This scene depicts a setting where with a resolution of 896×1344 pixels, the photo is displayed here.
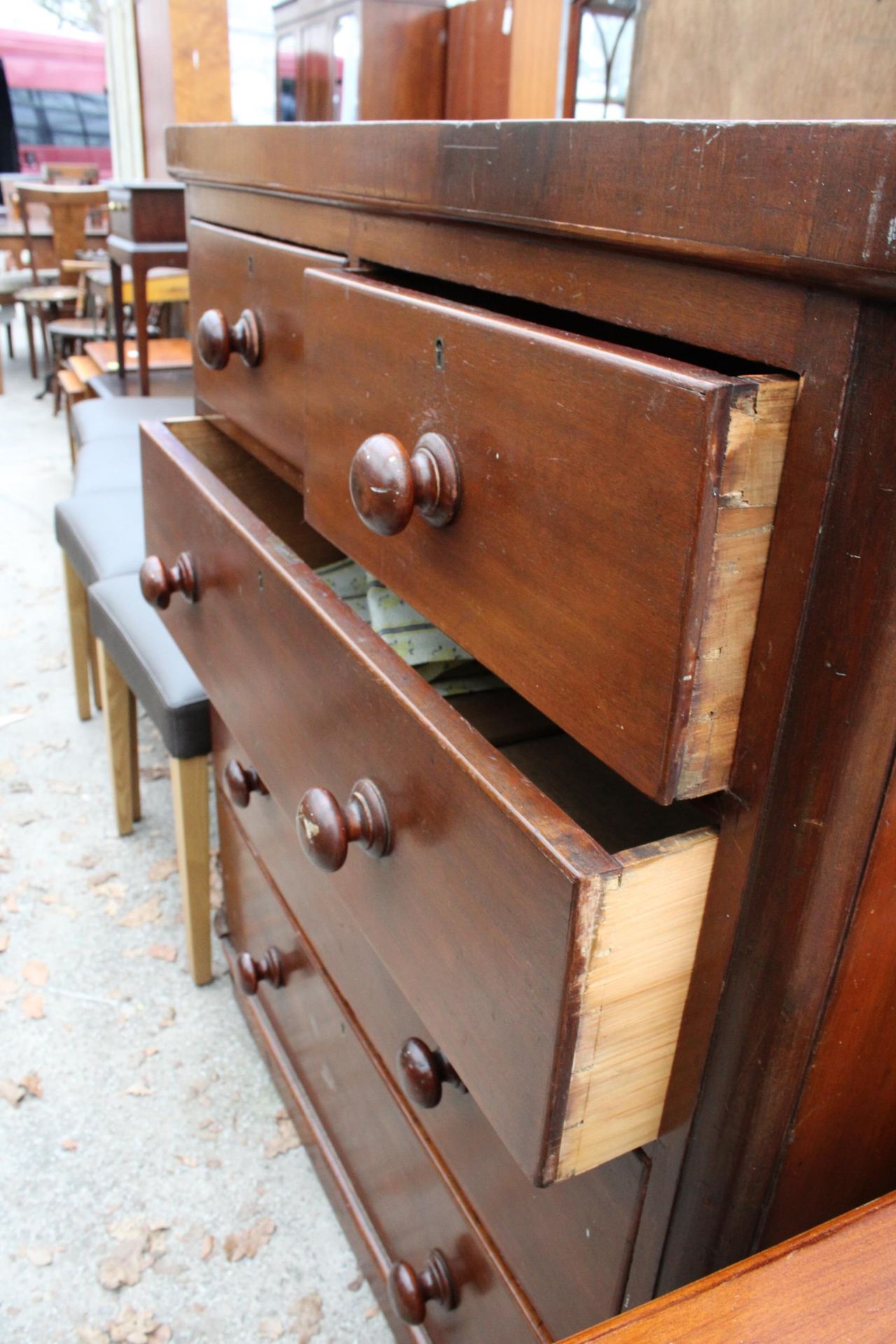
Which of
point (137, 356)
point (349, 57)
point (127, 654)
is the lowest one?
point (127, 654)

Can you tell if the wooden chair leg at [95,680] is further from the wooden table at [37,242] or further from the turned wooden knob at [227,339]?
the wooden table at [37,242]

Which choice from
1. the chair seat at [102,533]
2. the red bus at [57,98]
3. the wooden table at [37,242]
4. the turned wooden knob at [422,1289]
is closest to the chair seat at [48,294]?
the wooden table at [37,242]

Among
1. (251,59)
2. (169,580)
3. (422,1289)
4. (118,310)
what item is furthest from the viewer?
(251,59)

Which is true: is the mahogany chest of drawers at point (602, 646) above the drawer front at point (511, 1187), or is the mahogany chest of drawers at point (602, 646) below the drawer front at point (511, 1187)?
above

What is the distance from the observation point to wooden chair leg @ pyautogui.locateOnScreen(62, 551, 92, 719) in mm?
1814

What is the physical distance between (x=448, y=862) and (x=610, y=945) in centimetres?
9

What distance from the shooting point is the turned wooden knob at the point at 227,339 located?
31.3 inches

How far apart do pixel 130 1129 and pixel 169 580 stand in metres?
0.68

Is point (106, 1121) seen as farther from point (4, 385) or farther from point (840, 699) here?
point (4, 385)

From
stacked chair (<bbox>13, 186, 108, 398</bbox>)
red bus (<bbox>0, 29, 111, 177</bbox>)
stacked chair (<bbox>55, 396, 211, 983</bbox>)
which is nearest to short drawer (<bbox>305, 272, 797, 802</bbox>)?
stacked chair (<bbox>55, 396, 211, 983</bbox>)

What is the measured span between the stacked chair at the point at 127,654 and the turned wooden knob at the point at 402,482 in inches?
28.9

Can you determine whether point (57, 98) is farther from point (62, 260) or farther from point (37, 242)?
point (62, 260)

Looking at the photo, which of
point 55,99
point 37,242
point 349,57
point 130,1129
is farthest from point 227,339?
point 55,99

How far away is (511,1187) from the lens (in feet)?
1.96
